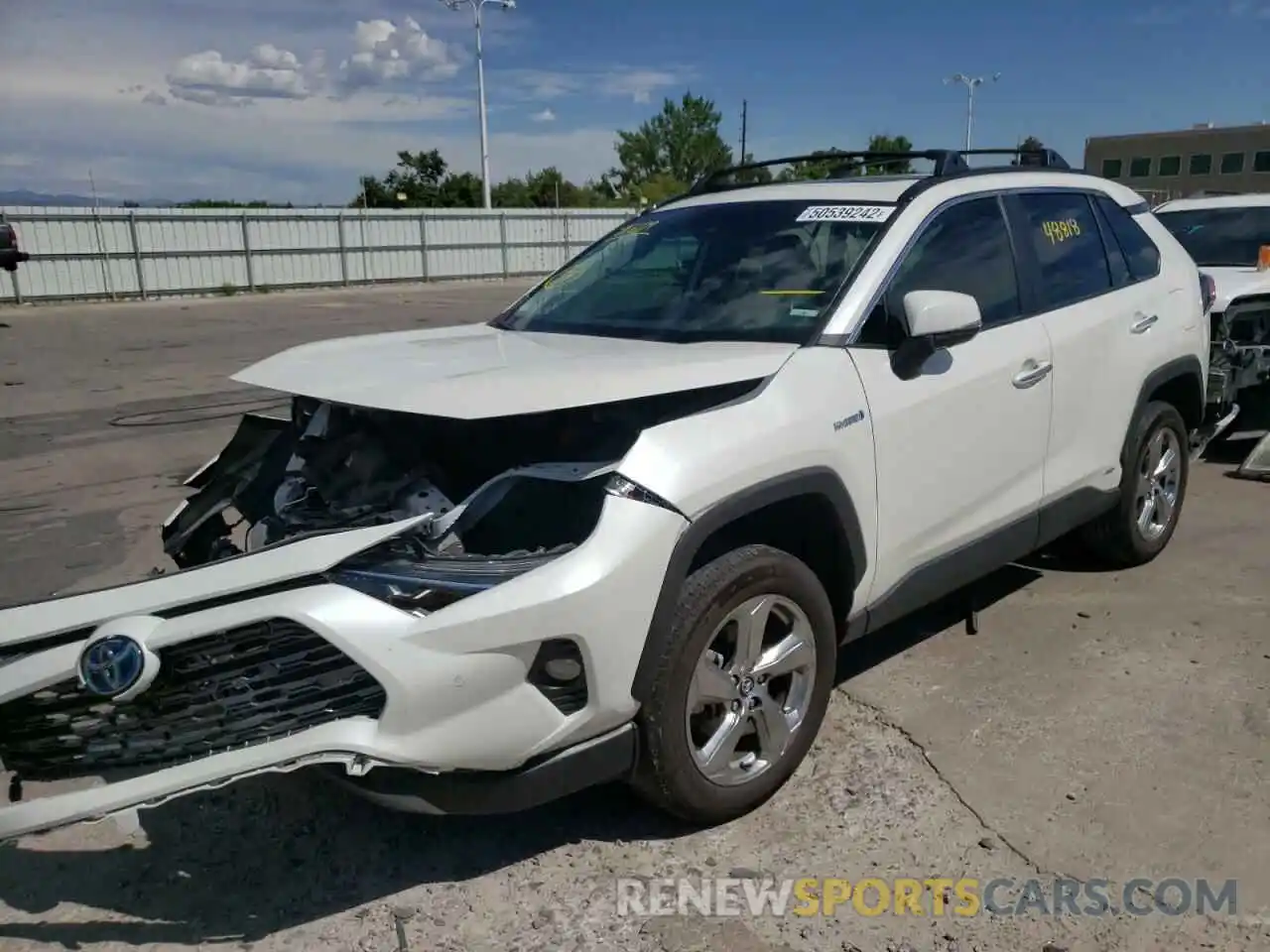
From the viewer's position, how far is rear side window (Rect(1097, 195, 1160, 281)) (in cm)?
490

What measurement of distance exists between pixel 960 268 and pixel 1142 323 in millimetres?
1357

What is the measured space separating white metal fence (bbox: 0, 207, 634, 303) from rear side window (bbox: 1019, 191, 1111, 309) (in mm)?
26243

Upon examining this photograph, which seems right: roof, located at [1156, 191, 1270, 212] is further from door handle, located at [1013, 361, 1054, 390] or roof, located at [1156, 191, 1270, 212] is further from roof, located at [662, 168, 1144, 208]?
door handle, located at [1013, 361, 1054, 390]

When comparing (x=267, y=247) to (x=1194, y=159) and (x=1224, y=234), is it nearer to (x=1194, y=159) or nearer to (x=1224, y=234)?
(x=1224, y=234)

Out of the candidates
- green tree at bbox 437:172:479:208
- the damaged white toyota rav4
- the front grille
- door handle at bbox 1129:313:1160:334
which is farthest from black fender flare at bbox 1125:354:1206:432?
green tree at bbox 437:172:479:208

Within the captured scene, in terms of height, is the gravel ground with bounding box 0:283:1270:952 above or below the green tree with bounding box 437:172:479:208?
below

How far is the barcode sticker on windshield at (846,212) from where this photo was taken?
12.5ft

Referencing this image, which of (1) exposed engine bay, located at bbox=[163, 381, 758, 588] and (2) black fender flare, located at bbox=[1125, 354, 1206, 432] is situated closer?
(1) exposed engine bay, located at bbox=[163, 381, 758, 588]

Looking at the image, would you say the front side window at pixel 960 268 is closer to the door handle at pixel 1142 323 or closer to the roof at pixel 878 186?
the roof at pixel 878 186

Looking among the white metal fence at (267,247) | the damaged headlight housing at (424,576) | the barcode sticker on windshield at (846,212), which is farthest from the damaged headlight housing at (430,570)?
the white metal fence at (267,247)

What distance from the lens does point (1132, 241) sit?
16.3 feet

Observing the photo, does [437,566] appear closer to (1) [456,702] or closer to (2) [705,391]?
(1) [456,702]

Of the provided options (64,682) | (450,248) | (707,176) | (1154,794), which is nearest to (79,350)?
(707,176)

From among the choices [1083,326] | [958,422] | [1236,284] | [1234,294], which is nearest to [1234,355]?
[1234,294]
